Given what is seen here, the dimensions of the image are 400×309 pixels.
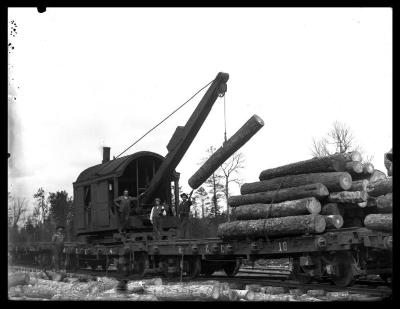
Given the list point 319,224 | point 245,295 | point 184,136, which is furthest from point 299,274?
point 184,136

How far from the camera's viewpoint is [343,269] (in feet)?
30.8

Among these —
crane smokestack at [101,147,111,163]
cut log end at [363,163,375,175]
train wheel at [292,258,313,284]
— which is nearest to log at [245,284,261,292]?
train wheel at [292,258,313,284]

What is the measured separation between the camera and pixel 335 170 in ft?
33.3

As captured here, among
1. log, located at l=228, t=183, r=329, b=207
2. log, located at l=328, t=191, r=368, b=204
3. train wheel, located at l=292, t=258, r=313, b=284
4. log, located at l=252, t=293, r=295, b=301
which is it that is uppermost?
log, located at l=228, t=183, r=329, b=207

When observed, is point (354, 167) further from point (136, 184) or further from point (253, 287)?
point (136, 184)

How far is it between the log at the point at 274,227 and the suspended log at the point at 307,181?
0.77m

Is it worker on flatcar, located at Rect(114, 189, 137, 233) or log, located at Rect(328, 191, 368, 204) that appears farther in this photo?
worker on flatcar, located at Rect(114, 189, 137, 233)

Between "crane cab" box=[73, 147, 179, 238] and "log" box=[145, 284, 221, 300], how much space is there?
5509 millimetres

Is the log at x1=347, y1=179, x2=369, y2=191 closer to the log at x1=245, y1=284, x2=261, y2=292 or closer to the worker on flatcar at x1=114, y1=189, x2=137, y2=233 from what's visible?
the log at x1=245, y1=284, x2=261, y2=292

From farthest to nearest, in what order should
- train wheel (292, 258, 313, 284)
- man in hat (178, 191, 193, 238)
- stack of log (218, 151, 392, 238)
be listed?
man in hat (178, 191, 193, 238)
train wheel (292, 258, 313, 284)
stack of log (218, 151, 392, 238)

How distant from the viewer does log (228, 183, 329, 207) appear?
977 centimetres

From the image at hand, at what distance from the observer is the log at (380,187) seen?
8.70 m

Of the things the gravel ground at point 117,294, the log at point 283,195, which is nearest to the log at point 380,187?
the log at point 283,195
